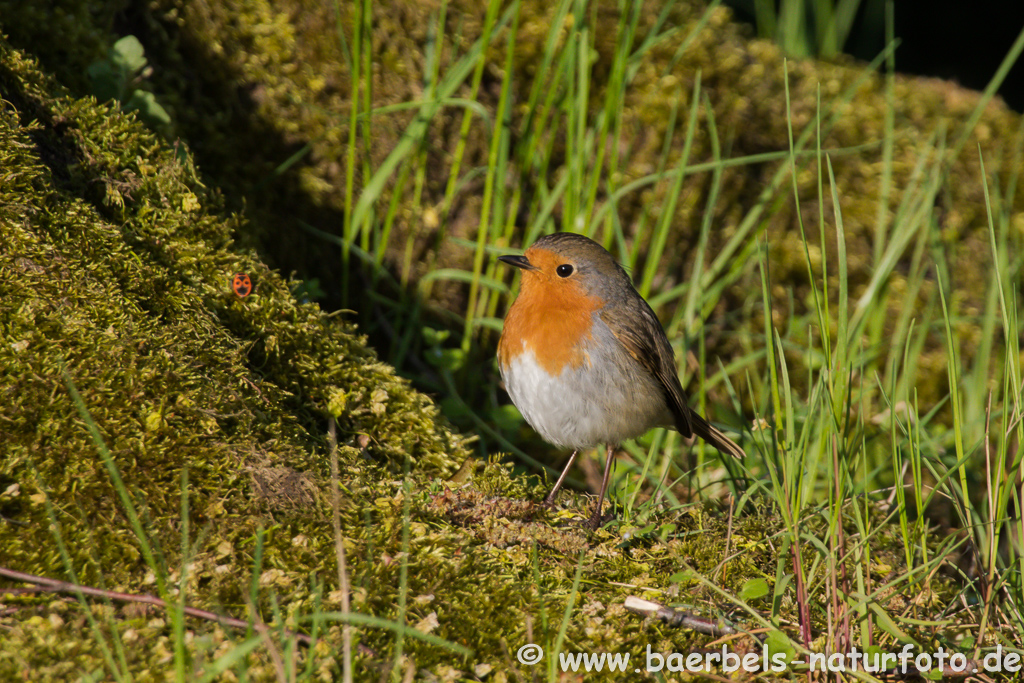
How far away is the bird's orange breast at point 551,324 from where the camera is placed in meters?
3.25

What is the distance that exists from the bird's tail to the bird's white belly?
29cm

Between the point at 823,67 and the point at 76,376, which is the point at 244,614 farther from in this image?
the point at 823,67

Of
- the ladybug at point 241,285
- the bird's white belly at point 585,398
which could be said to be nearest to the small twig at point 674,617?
the bird's white belly at point 585,398

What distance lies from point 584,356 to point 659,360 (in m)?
0.43

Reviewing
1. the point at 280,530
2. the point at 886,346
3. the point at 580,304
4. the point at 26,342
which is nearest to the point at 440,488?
the point at 280,530

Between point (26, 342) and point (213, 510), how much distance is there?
30.0 inches

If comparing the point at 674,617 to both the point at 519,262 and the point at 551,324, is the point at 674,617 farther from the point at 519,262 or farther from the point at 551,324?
the point at 519,262

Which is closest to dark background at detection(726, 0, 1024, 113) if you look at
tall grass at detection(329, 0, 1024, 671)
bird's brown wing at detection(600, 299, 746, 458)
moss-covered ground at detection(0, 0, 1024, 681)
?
tall grass at detection(329, 0, 1024, 671)

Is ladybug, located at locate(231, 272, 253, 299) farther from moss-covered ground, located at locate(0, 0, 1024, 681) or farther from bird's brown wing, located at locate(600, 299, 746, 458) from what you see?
bird's brown wing, located at locate(600, 299, 746, 458)

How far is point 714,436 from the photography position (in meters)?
3.49

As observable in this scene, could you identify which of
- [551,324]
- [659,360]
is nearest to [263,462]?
[551,324]

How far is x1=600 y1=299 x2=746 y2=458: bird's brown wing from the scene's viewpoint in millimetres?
3381

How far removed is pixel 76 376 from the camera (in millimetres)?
2266

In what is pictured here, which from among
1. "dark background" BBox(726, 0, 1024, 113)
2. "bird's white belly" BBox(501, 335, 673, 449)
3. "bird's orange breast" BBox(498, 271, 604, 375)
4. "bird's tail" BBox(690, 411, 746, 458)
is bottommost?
"bird's tail" BBox(690, 411, 746, 458)
